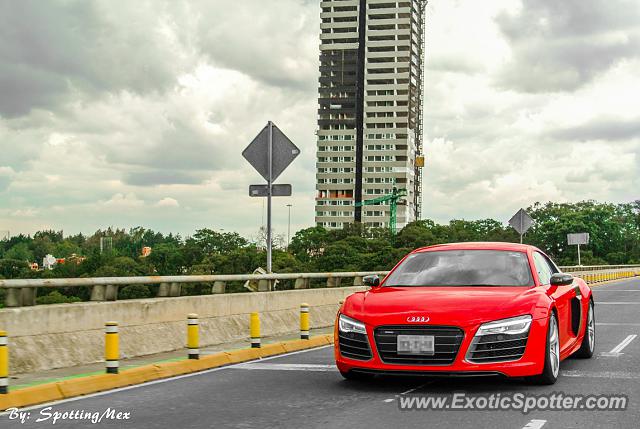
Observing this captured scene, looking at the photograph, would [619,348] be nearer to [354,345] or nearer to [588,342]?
[588,342]

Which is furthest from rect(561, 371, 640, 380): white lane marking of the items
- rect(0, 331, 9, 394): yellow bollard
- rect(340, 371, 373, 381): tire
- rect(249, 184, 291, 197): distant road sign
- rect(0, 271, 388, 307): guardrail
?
rect(249, 184, 291, 197): distant road sign

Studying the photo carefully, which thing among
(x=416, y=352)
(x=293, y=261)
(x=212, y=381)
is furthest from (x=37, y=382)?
(x=293, y=261)

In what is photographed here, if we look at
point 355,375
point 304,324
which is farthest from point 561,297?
point 304,324

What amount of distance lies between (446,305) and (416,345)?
0.51m

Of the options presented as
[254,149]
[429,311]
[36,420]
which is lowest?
[36,420]

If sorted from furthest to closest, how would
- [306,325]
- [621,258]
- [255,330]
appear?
[621,258] < [306,325] < [255,330]

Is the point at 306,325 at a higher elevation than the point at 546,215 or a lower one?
lower

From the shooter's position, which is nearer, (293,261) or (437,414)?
(437,414)

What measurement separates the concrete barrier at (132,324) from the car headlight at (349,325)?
379cm

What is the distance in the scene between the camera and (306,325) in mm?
15117

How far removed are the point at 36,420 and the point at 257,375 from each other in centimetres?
348

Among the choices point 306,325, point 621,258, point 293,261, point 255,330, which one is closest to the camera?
point 255,330

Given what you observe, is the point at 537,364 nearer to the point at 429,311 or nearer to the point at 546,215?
the point at 429,311

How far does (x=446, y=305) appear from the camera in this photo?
904 cm
